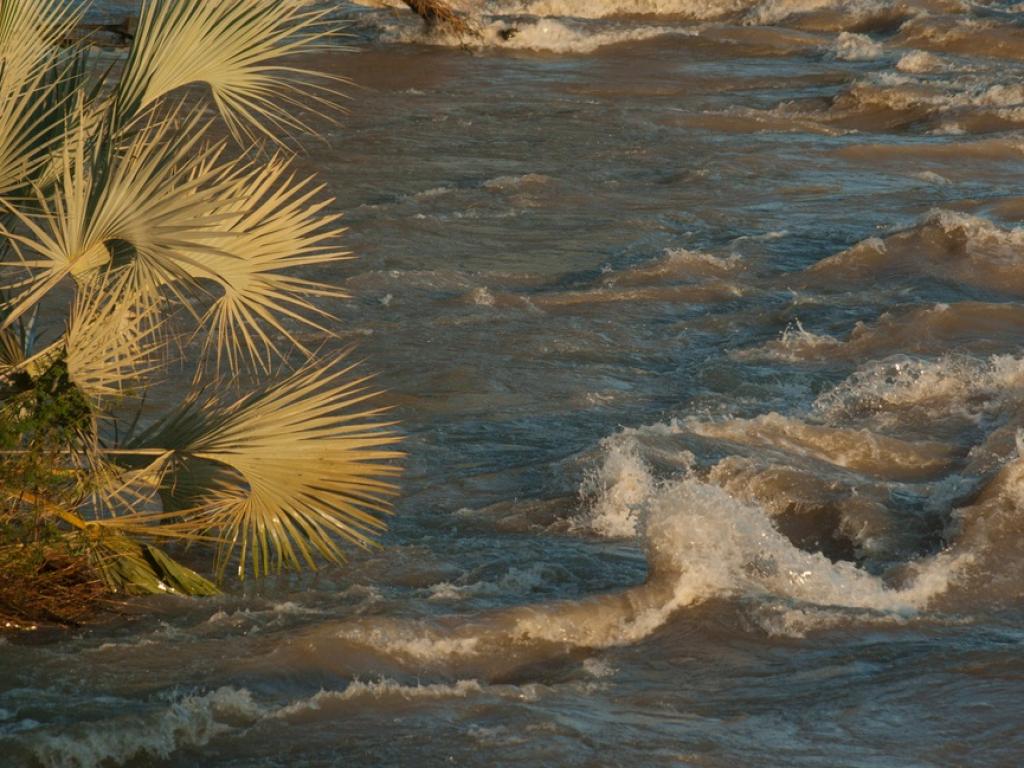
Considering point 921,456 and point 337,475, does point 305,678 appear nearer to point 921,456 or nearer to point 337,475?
point 337,475

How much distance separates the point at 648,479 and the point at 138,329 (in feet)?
9.22

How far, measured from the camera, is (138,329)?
566 centimetres

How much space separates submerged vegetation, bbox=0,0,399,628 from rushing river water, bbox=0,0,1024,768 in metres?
0.37

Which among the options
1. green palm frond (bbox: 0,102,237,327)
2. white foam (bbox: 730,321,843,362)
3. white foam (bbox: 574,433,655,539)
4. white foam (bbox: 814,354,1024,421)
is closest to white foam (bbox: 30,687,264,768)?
green palm frond (bbox: 0,102,237,327)

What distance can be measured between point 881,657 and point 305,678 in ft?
6.67

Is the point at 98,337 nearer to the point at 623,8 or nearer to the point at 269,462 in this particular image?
the point at 269,462

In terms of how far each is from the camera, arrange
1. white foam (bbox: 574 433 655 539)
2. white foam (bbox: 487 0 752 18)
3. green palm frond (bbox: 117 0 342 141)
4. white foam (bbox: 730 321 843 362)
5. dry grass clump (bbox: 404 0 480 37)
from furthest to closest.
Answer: white foam (bbox: 487 0 752 18) → dry grass clump (bbox: 404 0 480 37) → white foam (bbox: 730 321 843 362) → white foam (bbox: 574 433 655 539) → green palm frond (bbox: 117 0 342 141)

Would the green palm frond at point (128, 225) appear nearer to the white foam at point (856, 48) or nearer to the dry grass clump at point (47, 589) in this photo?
the dry grass clump at point (47, 589)

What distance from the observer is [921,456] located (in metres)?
Answer: 8.34

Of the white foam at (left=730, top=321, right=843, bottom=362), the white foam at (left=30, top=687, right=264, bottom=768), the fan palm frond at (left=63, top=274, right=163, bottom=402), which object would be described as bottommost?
the white foam at (left=30, top=687, right=264, bottom=768)

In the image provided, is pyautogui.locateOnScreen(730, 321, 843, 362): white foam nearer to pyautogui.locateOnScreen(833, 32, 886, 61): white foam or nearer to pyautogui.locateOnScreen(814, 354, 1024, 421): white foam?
pyautogui.locateOnScreen(814, 354, 1024, 421): white foam

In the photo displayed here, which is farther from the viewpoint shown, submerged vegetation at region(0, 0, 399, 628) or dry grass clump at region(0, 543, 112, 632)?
dry grass clump at region(0, 543, 112, 632)

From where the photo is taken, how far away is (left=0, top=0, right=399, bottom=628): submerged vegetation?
17.8 feet

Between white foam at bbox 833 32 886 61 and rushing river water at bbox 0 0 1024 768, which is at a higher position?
white foam at bbox 833 32 886 61
